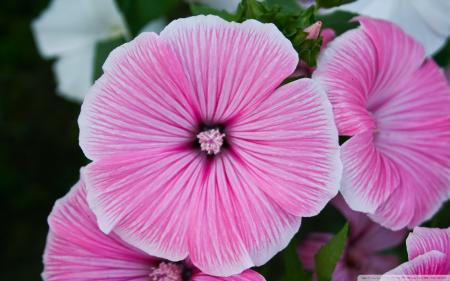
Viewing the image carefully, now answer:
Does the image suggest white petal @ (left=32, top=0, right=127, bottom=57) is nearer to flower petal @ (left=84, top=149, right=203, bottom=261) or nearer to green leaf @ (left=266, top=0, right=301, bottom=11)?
green leaf @ (left=266, top=0, right=301, bottom=11)

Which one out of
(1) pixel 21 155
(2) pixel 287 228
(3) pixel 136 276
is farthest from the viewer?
(1) pixel 21 155

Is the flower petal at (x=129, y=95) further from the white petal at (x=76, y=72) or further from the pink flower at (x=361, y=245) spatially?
the white petal at (x=76, y=72)

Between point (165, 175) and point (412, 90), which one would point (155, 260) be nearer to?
point (165, 175)

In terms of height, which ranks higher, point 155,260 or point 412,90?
point 412,90

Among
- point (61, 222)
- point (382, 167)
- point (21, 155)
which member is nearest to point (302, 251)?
point (382, 167)

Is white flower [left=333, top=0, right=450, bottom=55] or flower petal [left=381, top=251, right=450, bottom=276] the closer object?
flower petal [left=381, top=251, right=450, bottom=276]

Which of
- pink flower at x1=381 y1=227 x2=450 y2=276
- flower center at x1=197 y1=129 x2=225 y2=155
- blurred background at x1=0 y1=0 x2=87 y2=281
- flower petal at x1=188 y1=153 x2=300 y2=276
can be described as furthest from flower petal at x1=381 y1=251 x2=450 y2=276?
blurred background at x1=0 y1=0 x2=87 y2=281

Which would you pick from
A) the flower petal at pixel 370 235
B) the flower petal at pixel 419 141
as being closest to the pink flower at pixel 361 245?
the flower petal at pixel 370 235
